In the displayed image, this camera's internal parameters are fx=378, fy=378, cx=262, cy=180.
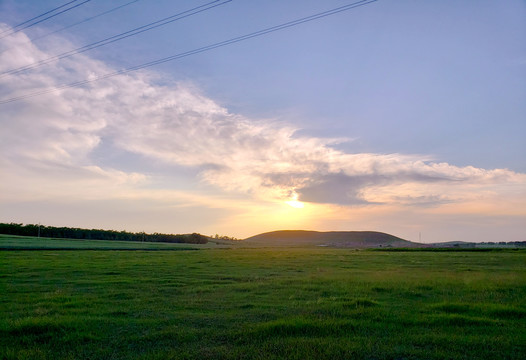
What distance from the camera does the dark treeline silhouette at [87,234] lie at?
110625 mm

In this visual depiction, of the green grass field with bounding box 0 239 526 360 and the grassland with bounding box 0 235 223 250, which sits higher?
the green grass field with bounding box 0 239 526 360

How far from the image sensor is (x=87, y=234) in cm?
12400

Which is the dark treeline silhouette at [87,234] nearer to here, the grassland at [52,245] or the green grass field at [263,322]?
the grassland at [52,245]

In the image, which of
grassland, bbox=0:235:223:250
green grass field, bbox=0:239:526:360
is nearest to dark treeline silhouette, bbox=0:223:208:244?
grassland, bbox=0:235:223:250

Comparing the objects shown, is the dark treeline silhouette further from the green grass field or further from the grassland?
the green grass field

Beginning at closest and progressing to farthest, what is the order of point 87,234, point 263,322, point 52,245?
point 263,322 → point 52,245 → point 87,234

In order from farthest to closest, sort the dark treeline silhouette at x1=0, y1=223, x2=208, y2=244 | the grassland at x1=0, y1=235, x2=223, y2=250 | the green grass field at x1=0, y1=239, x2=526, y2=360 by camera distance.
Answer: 1. the dark treeline silhouette at x1=0, y1=223, x2=208, y2=244
2. the grassland at x1=0, y1=235, x2=223, y2=250
3. the green grass field at x1=0, y1=239, x2=526, y2=360

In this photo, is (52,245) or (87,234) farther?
(87,234)

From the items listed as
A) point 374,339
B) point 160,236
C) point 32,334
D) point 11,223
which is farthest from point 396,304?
point 160,236

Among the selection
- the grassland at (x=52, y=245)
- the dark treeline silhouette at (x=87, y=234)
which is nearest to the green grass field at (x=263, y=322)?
the grassland at (x=52, y=245)

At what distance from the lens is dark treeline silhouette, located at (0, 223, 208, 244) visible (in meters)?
111

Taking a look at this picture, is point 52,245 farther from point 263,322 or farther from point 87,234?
point 263,322

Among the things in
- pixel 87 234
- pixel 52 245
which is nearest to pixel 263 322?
pixel 52 245

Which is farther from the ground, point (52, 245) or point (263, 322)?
point (263, 322)
